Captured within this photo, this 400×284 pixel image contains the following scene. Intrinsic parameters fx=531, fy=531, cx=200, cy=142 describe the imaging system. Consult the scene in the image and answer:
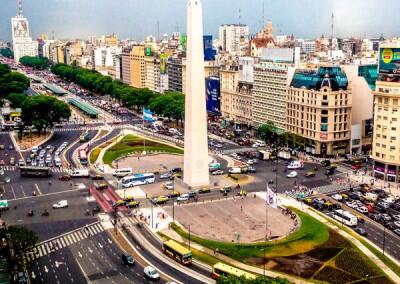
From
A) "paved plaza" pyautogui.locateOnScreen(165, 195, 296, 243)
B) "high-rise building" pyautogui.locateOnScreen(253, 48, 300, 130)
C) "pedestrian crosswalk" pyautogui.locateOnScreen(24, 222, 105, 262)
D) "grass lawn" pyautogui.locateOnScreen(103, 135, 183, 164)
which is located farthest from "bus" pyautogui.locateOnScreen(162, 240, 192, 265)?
"high-rise building" pyautogui.locateOnScreen(253, 48, 300, 130)

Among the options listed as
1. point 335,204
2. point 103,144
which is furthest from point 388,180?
point 103,144

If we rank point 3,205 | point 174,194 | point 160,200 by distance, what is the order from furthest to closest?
point 174,194, point 160,200, point 3,205

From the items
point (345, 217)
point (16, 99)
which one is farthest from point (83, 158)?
point (16, 99)

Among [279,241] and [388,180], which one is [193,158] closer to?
[279,241]

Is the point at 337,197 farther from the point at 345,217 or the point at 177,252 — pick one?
the point at 177,252

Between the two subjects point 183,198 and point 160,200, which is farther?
point 183,198
